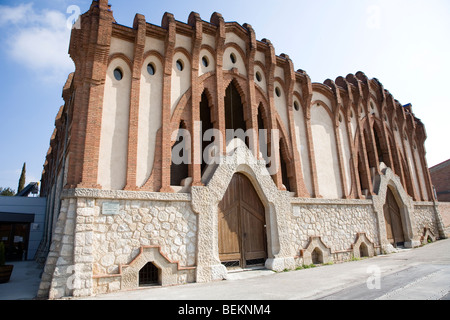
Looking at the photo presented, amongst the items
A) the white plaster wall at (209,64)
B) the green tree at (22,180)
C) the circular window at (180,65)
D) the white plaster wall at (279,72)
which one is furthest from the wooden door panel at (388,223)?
the green tree at (22,180)

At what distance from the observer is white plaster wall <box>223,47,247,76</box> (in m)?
11.4

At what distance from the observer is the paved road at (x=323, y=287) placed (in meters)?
6.15

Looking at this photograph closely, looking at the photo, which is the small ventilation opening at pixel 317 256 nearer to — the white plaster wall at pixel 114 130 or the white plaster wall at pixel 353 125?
the white plaster wall at pixel 353 125

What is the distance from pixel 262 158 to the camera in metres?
11.1

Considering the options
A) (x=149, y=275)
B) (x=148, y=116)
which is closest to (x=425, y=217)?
(x=149, y=275)

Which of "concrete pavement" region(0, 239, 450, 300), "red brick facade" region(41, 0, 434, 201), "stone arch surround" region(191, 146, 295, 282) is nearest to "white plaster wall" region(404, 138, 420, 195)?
"red brick facade" region(41, 0, 434, 201)

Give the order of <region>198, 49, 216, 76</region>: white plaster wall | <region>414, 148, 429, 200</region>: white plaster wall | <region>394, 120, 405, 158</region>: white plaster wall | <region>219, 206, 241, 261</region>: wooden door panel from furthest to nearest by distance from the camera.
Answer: <region>414, 148, 429, 200</region>: white plaster wall < <region>394, 120, 405, 158</region>: white plaster wall < <region>198, 49, 216, 76</region>: white plaster wall < <region>219, 206, 241, 261</region>: wooden door panel

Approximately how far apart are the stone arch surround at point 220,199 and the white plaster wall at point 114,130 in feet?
7.64

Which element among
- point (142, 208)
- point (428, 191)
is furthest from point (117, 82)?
point (428, 191)

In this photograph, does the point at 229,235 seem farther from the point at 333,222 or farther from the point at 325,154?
the point at 325,154

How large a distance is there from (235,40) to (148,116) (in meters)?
5.25

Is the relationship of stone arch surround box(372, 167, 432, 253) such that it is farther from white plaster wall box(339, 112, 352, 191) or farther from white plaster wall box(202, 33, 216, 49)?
white plaster wall box(202, 33, 216, 49)

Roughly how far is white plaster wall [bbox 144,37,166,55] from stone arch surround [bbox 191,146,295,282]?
431 cm

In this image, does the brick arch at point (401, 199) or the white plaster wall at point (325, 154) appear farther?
the brick arch at point (401, 199)
